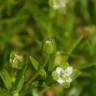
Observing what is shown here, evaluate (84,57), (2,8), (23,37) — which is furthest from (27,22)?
(84,57)

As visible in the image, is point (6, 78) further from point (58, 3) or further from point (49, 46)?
point (58, 3)

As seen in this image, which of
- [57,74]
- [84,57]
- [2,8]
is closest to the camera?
[57,74]

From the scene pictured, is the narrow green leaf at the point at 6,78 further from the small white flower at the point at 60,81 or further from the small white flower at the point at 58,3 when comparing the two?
the small white flower at the point at 58,3

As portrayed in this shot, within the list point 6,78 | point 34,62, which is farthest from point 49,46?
point 6,78

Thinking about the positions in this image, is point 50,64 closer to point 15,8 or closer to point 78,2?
point 15,8

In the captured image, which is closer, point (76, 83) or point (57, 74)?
point (57, 74)

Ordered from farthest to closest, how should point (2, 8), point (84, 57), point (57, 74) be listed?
point (84, 57), point (2, 8), point (57, 74)

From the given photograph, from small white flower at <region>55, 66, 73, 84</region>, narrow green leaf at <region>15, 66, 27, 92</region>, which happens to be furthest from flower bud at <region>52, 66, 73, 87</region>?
narrow green leaf at <region>15, 66, 27, 92</region>
